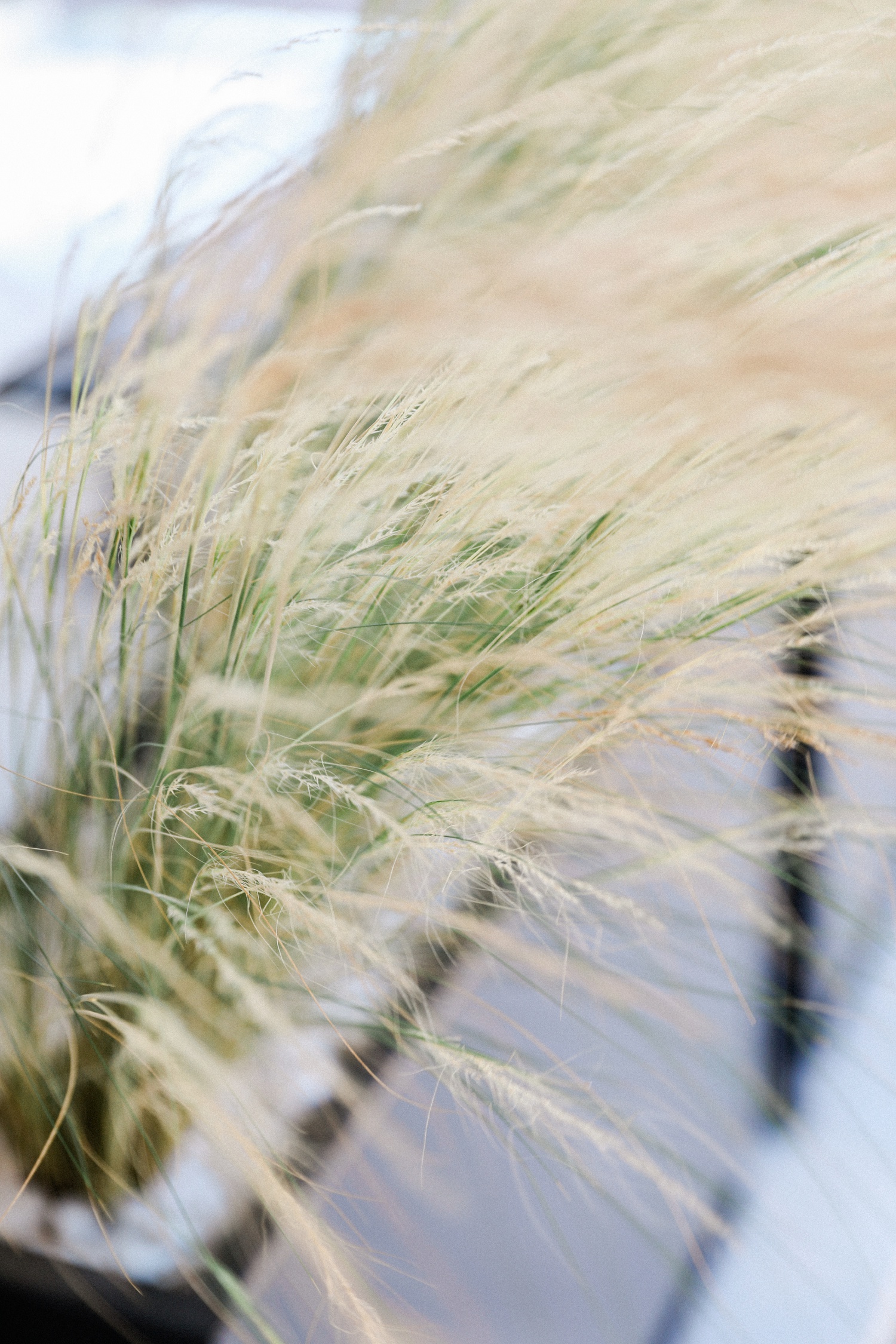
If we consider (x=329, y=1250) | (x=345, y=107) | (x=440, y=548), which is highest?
(x=345, y=107)

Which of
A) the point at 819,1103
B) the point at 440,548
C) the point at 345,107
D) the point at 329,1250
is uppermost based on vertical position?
the point at 345,107

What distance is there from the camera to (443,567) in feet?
0.97

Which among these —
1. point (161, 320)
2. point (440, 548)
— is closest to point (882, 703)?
point (440, 548)

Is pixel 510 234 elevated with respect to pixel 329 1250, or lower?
elevated

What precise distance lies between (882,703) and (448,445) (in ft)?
0.46

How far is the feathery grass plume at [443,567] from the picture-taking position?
23cm

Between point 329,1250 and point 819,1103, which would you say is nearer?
point 329,1250

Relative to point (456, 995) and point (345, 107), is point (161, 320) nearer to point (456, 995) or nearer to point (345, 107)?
point (345, 107)

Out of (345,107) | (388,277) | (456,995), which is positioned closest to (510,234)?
(388,277)

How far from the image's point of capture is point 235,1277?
29cm

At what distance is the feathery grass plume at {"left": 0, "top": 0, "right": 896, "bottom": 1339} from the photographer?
23 cm

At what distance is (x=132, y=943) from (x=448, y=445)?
0.16 meters

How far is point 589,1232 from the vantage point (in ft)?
1.05

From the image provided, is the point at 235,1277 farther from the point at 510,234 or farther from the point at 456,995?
the point at 510,234
